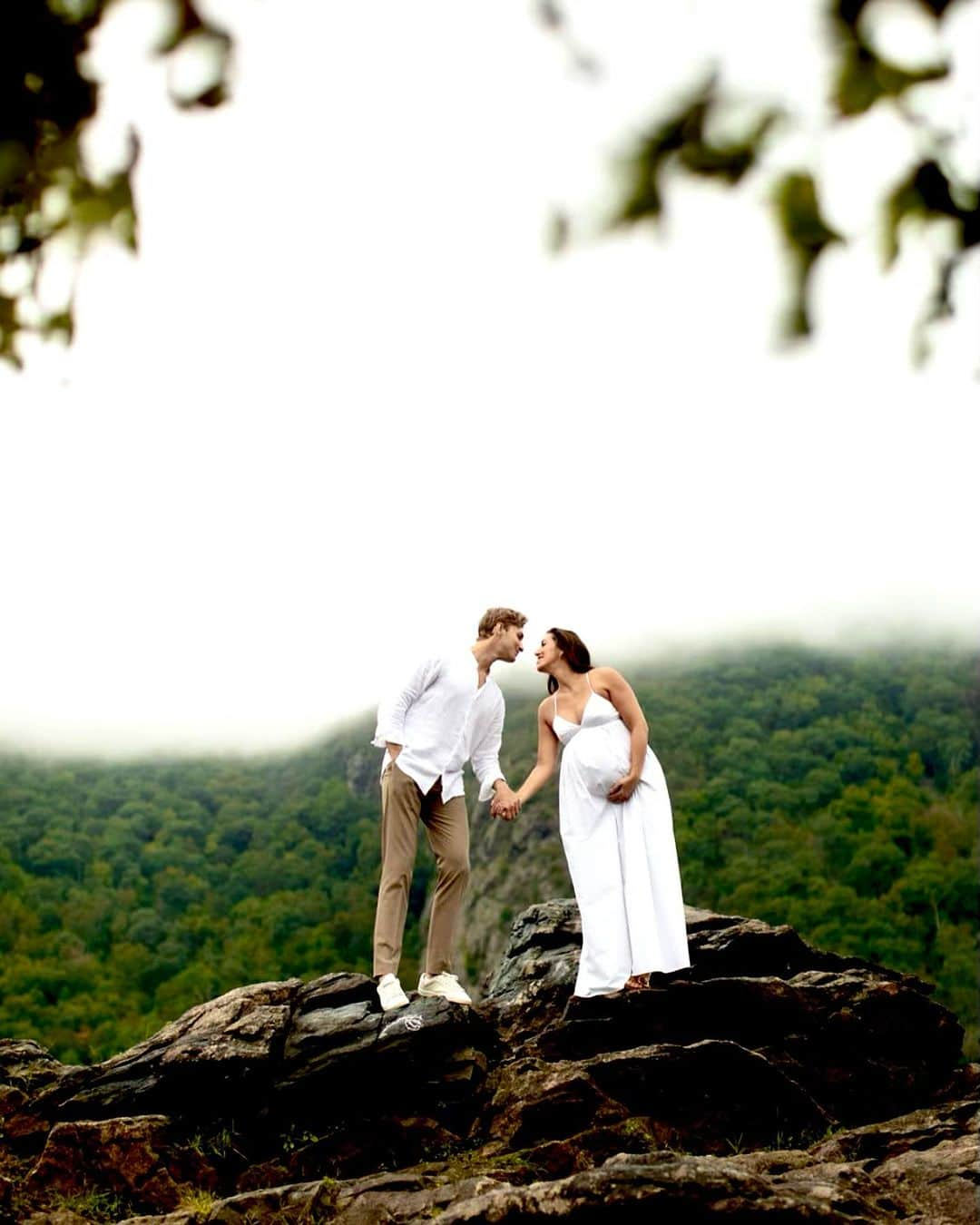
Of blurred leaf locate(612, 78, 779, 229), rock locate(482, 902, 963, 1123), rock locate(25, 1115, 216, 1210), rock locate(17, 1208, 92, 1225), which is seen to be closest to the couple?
rock locate(482, 902, 963, 1123)

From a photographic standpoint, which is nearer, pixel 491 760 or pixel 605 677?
pixel 605 677

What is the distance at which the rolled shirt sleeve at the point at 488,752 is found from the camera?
355 inches

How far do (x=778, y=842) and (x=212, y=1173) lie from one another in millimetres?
56285

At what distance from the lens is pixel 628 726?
885cm

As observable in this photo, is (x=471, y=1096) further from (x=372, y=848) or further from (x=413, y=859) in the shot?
(x=372, y=848)

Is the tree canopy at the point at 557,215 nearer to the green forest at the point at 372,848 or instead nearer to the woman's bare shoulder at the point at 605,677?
the woman's bare shoulder at the point at 605,677

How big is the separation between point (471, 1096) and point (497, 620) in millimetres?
3039

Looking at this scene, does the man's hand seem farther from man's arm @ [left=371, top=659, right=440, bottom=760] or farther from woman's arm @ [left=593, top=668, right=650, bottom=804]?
man's arm @ [left=371, top=659, right=440, bottom=760]

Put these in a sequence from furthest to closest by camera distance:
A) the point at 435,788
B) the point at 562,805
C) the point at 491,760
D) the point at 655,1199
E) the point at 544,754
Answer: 1. the point at 491,760
2. the point at 544,754
3. the point at 562,805
4. the point at 435,788
5. the point at 655,1199

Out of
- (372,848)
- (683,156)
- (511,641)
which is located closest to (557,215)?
(683,156)

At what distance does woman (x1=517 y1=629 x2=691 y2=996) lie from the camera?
8.54 meters

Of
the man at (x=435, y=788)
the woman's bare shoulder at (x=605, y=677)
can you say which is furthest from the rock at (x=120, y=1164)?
the woman's bare shoulder at (x=605, y=677)

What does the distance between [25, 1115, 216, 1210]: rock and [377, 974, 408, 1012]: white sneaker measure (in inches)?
58.1

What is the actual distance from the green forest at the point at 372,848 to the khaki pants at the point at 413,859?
100ft
